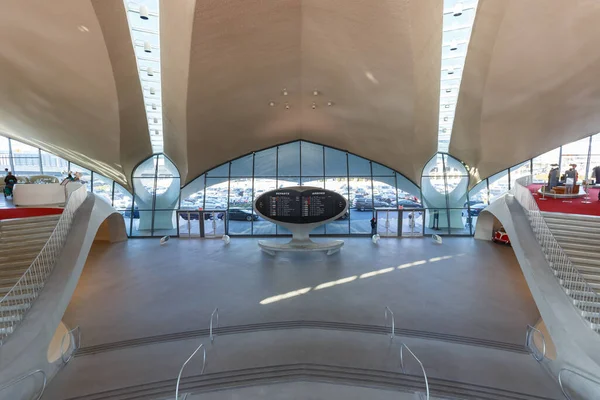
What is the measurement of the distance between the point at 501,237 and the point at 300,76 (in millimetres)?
13672

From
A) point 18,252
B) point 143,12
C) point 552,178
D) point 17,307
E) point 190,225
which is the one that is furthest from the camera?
point 190,225

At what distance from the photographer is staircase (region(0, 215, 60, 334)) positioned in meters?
6.86

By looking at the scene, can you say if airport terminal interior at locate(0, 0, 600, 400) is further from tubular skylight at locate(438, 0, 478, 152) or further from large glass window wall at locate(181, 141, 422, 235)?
large glass window wall at locate(181, 141, 422, 235)

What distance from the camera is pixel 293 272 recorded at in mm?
12180

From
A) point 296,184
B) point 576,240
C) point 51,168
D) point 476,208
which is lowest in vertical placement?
point 576,240

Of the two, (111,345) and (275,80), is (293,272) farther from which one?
(275,80)

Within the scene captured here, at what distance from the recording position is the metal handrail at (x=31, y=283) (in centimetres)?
650

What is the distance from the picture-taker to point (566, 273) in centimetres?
752

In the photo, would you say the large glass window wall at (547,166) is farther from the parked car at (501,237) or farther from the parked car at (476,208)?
the parked car at (501,237)

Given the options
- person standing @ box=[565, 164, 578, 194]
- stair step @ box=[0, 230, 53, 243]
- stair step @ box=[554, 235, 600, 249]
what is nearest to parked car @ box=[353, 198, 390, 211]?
person standing @ box=[565, 164, 578, 194]

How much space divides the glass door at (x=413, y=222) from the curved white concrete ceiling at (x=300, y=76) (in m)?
2.97

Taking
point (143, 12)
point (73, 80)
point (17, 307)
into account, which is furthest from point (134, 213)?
point (17, 307)

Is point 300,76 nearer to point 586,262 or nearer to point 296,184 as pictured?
point 296,184

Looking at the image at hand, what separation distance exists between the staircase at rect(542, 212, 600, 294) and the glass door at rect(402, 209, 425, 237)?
26.9ft
